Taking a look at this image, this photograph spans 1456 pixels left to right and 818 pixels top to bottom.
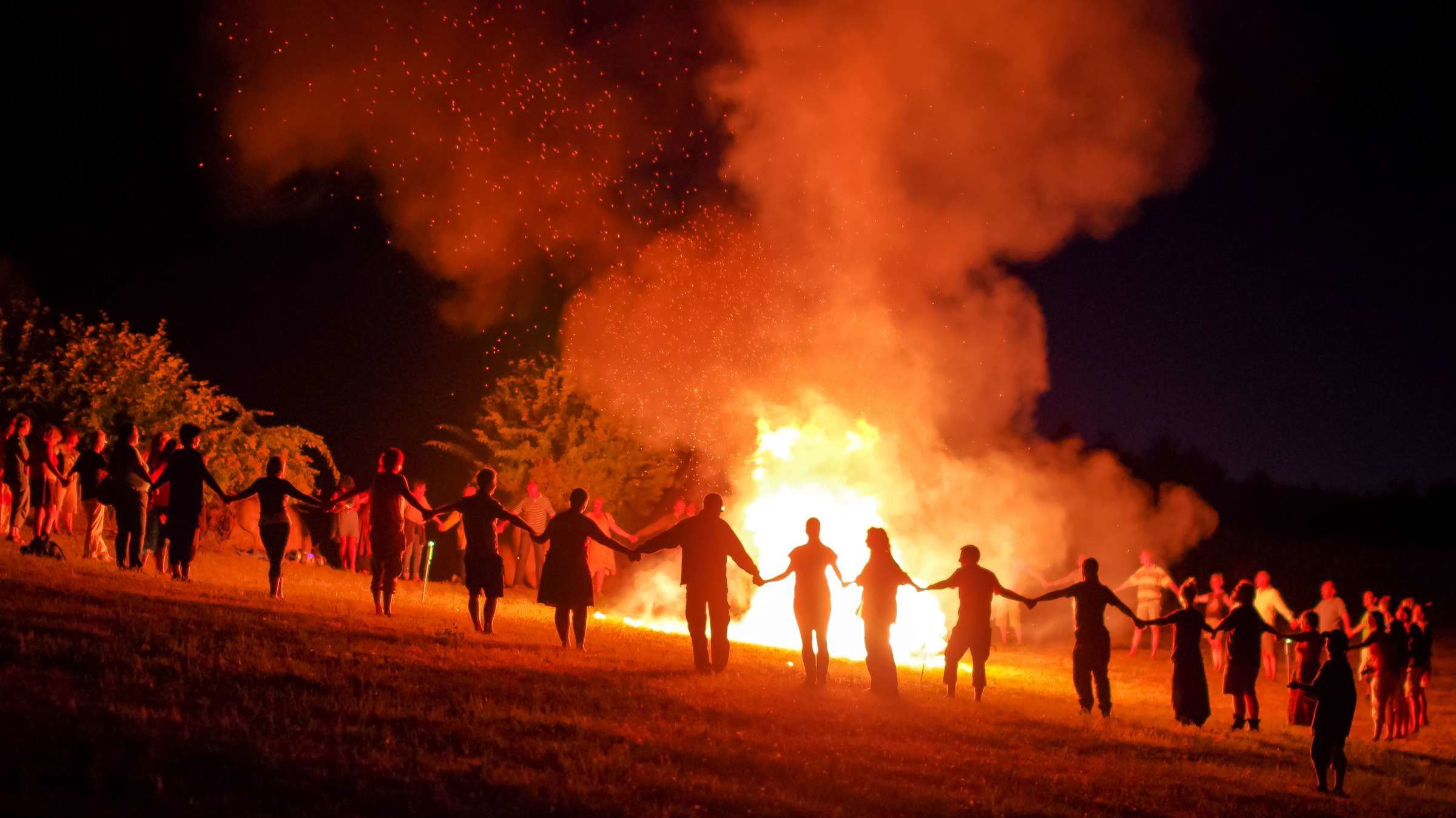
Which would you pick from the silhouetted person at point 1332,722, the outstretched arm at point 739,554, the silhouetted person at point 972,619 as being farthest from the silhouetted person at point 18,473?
the silhouetted person at point 1332,722

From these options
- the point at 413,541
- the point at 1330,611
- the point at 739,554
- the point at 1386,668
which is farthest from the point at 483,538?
the point at 1330,611

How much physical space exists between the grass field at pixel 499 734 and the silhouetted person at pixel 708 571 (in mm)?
516

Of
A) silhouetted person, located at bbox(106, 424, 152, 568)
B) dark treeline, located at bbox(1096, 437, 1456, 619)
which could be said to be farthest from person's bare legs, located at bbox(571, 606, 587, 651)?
dark treeline, located at bbox(1096, 437, 1456, 619)

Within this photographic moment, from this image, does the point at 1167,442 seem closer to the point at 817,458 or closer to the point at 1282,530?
the point at 1282,530

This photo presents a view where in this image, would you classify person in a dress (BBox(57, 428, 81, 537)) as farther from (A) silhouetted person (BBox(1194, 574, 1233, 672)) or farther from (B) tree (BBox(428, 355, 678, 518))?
(A) silhouetted person (BBox(1194, 574, 1233, 672))

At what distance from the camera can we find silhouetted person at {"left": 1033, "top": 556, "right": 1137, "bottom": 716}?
1312 centimetres

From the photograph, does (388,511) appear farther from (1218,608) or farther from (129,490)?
(1218,608)

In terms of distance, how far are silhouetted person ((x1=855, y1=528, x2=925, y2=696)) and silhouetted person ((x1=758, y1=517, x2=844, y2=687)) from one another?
0.45 meters

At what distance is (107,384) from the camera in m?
24.8

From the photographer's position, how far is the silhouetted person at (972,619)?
1311 cm

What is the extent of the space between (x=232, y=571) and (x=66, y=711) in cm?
1147

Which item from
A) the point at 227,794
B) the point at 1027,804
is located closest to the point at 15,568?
the point at 227,794

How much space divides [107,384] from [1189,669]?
2168cm

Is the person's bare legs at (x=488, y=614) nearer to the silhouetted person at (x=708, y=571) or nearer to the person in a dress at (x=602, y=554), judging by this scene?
the silhouetted person at (x=708, y=571)
